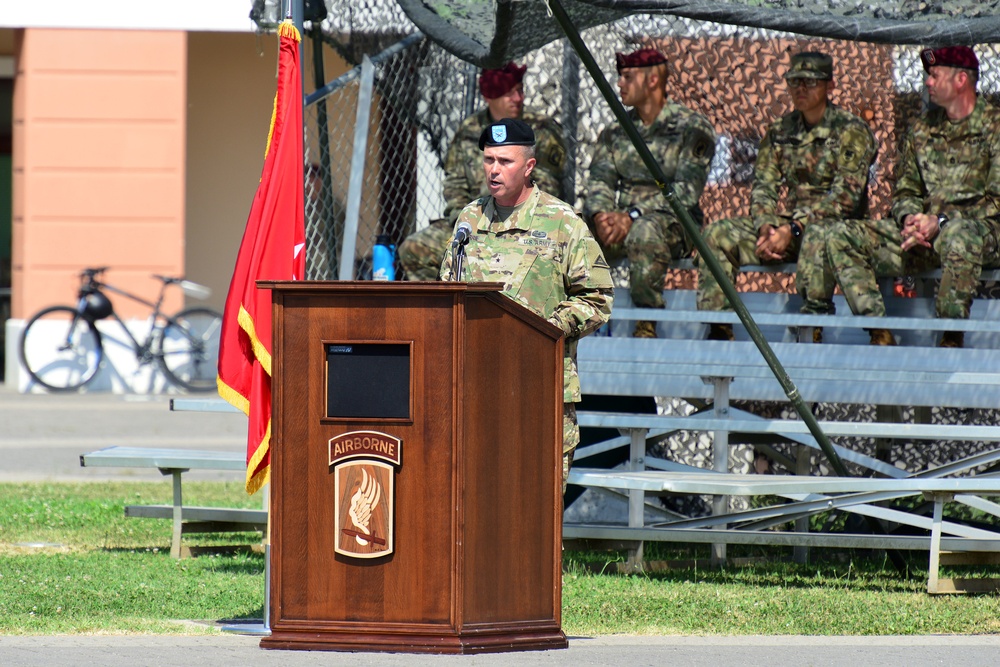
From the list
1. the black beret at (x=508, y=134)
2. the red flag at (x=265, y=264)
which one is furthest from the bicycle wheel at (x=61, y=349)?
the black beret at (x=508, y=134)

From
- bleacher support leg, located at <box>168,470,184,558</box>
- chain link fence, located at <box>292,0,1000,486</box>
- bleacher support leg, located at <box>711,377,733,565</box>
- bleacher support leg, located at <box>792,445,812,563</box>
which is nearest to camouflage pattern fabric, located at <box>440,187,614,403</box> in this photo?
bleacher support leg, located at <box>711,377,733,565</box>

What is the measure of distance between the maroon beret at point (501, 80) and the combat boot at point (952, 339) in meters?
2.82

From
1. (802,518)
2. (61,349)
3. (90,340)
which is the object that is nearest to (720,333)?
(802,518)

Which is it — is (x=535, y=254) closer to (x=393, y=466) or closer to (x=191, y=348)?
(x=393, y=466)

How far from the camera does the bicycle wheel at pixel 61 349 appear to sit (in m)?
15.6

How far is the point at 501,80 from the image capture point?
912 cm

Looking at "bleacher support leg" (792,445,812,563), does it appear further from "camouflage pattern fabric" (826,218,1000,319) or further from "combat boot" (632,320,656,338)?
"combat boot" (632,320,656,338)

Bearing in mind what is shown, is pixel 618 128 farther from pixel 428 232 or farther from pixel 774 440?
pixel 774 440

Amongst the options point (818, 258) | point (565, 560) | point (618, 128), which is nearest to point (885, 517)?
point (565, 560)

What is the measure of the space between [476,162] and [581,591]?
11.3 feet

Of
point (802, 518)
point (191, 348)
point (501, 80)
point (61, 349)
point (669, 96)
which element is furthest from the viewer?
point (191, 348)

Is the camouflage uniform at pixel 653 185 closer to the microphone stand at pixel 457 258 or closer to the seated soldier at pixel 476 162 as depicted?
the seated soldier at pixel 476 162

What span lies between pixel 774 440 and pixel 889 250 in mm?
1280

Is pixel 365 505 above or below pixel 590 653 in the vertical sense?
above
